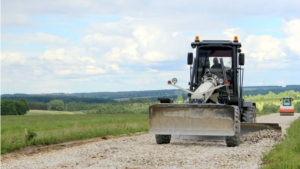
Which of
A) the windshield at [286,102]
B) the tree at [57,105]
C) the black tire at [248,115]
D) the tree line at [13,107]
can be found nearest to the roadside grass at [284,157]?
the black tire at [248,115]

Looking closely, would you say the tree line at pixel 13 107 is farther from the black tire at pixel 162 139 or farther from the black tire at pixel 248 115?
the black tire at pixel 162 139

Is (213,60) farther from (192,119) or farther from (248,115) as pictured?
(192,119)

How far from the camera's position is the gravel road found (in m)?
11.0

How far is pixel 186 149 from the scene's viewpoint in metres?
13.9

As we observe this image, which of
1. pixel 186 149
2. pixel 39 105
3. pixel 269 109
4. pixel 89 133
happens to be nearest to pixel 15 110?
pixel 39 105

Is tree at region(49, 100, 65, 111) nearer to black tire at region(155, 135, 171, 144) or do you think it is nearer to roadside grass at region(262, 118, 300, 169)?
black tire at region(155, 135, 171, 144)

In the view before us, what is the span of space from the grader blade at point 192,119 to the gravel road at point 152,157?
45 cm

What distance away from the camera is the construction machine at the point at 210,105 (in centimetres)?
1470

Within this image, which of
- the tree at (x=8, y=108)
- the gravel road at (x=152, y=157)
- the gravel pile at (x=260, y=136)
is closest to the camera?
the gravel road at (x=152, y=157)

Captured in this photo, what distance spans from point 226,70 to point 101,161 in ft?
23.6

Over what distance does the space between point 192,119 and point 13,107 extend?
85.0 meters

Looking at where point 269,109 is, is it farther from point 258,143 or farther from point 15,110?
point 258,143

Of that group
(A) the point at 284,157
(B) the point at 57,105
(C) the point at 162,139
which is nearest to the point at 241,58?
(C) the point at 162,139

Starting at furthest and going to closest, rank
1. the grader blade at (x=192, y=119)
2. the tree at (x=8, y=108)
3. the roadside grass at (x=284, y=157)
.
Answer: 1. the tree at (x=8, y=108)
2. the grader blade at (x=192, y=119)
3. the roadside grass at (x=284, y=157)
